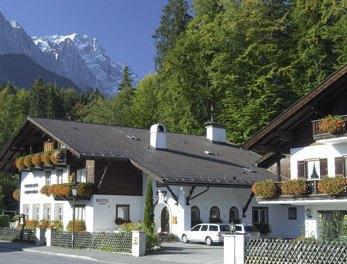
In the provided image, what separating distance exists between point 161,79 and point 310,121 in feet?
126

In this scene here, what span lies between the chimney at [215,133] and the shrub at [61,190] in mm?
13835

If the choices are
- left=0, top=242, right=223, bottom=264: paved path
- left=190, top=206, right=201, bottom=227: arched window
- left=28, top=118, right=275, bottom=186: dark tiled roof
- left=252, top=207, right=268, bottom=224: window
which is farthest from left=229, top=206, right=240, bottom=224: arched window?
left=0, top=242, right=223, bottom=264: paved path

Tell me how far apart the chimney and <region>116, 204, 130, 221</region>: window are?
11424 mm

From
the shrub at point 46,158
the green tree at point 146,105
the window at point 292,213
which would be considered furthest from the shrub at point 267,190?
the green tree at point 146,105

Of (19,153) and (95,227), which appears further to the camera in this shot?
(19,153)

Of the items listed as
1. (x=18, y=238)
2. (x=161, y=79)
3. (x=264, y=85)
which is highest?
(x=161, y=79)

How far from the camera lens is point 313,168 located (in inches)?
1167

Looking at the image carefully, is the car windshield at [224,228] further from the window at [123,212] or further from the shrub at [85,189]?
the shrub at [85,189]

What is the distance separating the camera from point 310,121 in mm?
29797

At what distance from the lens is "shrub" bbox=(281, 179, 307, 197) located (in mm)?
28078

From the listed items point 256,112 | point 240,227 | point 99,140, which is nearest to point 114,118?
point 256,112

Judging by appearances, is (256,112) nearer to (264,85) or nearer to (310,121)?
(264,85)

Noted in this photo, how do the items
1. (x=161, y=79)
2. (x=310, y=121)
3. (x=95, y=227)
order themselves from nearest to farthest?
(x=310, y=121) < (x=95, y=227) < (x=161, y=79)

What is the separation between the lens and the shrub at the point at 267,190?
2950 cm
